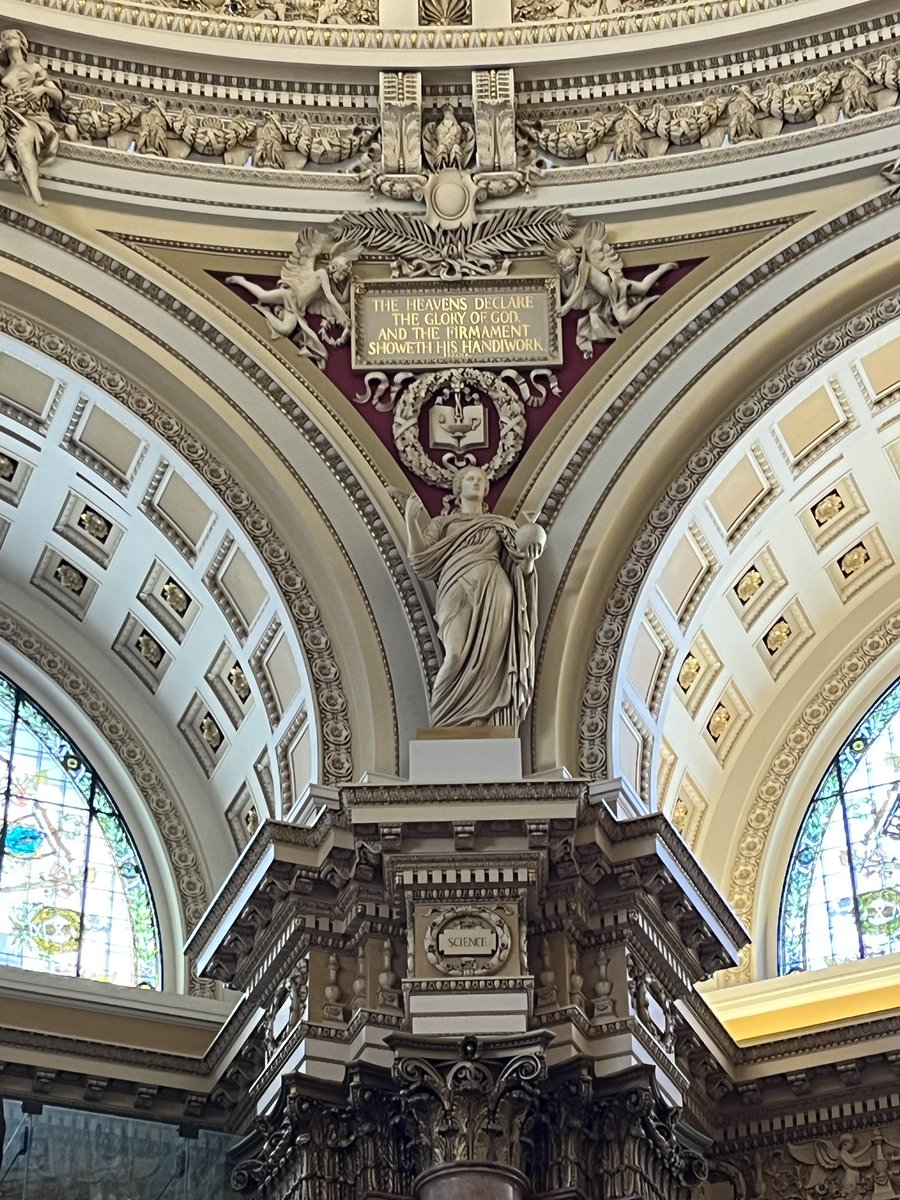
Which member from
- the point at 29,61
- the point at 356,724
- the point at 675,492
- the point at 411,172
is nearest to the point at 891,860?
the point at 675,492

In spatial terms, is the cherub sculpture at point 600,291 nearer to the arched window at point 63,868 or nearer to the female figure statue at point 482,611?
the female figure statue at point 482,611

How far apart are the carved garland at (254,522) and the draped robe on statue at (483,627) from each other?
2.68ft

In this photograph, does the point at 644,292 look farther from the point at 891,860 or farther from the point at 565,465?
the point at 891,860

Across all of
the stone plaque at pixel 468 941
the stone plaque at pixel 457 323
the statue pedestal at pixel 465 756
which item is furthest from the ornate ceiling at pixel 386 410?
the stone plaque at pixel 468 941

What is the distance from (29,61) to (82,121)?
0.61 meters

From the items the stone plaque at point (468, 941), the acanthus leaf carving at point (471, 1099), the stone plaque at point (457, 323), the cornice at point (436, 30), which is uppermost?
the cornice at point (436, 30)

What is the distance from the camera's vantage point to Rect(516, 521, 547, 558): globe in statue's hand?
16031mm

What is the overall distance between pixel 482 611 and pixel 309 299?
10.7 ft

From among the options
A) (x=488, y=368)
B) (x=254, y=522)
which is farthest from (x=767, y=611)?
(x=254, y=522)

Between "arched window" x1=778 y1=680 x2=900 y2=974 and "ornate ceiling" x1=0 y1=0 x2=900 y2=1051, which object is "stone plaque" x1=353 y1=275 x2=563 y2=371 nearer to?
"ornate ceiling" x1=0 y1=0 x2=900 y2=1051

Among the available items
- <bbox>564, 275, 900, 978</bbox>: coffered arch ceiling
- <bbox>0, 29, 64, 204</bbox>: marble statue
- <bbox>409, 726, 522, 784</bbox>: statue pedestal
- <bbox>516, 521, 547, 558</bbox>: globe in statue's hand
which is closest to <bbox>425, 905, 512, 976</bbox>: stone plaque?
<bbox>409, 726, 522, 784</bbox>: statue pedestal

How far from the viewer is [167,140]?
18203 millimetres

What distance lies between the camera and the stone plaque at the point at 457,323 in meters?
17.6

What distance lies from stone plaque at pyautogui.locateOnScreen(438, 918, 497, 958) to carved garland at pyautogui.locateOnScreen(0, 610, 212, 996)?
513 cm
